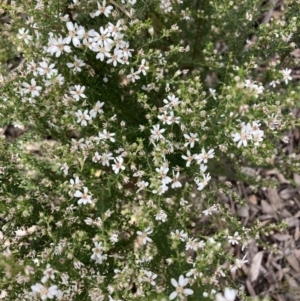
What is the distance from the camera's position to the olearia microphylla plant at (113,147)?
302 cm

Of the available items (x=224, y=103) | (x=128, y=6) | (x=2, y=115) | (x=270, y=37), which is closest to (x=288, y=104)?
(x=224, y=103)

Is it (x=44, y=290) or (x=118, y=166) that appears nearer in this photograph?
(x=44, y=290)

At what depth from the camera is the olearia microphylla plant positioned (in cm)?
302

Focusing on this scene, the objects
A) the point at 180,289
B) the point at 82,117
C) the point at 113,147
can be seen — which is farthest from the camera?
the point at 113,147

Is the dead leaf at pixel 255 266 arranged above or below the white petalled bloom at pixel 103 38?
below

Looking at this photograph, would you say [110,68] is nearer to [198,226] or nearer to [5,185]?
[5,185]

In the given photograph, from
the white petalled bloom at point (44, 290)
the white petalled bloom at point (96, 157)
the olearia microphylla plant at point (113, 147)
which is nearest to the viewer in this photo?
the white petalled bloom at point (44, 290)

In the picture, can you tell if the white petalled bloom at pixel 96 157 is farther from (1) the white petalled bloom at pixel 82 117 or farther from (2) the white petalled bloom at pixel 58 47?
(2) the white petalled bloom at pixel 58 47

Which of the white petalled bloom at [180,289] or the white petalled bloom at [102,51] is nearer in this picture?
the white petalled bloom at [180,289]

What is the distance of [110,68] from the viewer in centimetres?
356

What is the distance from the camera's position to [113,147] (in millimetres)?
3504

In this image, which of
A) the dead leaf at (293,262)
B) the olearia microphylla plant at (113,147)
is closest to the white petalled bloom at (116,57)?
the olearia microphylla plant at (113,147)

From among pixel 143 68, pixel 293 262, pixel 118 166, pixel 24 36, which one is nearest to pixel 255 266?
pixel 293 262

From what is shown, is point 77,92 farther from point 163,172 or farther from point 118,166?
point 163,172
